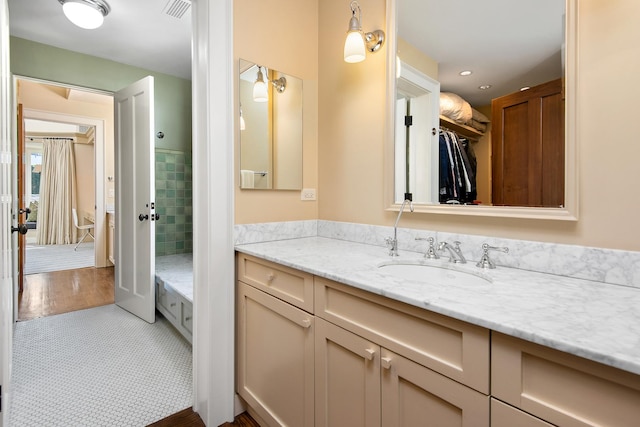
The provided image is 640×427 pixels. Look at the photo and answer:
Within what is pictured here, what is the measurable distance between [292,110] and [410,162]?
31.8 inches

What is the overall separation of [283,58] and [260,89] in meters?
0.28

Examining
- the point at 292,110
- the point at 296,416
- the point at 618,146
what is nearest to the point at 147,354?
the point at 296,416

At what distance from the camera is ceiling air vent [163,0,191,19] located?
7.57 ft

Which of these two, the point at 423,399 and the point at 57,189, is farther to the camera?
the point at 57,189

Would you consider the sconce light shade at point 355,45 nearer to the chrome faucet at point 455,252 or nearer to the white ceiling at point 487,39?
the white ceiling at point 487,39

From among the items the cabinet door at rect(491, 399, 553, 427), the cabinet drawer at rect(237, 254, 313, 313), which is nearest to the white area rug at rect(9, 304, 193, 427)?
the cabinet drawer at rect(237, 254, 313, 313)

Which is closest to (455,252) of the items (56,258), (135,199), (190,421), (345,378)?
(345,378)

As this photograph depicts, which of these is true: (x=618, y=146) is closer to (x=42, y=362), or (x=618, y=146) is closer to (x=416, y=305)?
(x=416, y=305)

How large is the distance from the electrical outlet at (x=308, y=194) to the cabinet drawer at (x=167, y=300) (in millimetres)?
1317

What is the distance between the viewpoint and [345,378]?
106 cm

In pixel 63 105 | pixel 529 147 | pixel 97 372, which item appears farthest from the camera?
pixel 63 105

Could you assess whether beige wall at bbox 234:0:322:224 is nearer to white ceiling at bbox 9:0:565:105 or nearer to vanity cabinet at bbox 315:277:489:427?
white ceiling at bbox 9:0:565:105

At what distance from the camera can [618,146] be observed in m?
0.97

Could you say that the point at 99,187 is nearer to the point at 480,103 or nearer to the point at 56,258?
the point at 56,258
